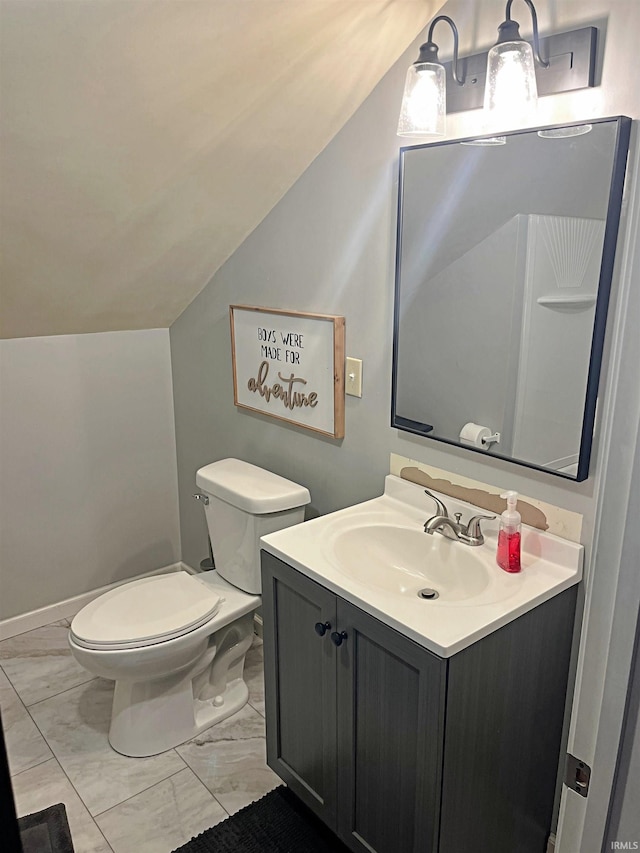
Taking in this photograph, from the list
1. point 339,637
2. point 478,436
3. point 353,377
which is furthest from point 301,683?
point 353,377

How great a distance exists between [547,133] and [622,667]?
1.16 metres

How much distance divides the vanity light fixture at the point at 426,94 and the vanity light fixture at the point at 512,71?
0.14 m

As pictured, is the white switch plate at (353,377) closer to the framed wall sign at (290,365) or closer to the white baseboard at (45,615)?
the framed wall sign at (290,365)

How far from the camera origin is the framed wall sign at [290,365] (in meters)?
2.21

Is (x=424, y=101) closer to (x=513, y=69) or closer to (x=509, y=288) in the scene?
(x=513, y=69)

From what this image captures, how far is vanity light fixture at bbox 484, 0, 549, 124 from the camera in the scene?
4.70 feet

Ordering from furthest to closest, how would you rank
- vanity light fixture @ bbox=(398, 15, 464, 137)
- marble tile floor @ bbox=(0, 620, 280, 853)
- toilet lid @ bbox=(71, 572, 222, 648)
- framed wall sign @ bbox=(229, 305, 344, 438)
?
framed wall sign @ bbox=(229, 305, 344, 438), toilet lid @ bbox=(71, 572, 222, 648), marble tile floor @ bbox=(0, 620, 280, 853), vanity light fixture @ bbox=(398, 15, 464, 137)

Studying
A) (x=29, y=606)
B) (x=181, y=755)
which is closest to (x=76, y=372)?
(x=29, y=606)

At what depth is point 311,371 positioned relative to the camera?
230cm

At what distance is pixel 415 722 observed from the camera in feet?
4.83

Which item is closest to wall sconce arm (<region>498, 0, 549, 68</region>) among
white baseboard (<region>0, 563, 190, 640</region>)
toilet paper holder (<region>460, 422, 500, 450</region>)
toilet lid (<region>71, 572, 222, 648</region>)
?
toilet paper holder (<region>460, 422, 500, 450</region>)

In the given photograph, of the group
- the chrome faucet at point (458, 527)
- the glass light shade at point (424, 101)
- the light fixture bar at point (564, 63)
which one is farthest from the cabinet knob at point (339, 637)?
the light fixture bar at point (564, 63)

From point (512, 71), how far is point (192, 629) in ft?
5.69

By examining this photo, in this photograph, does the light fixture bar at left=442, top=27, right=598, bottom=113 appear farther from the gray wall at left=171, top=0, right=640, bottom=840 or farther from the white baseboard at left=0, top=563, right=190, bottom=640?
the white baseboard at left=0, top=563, right=190, bottom=640
